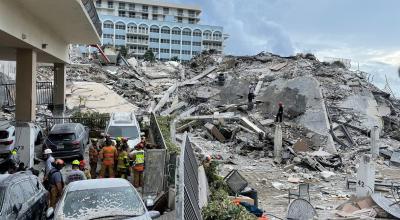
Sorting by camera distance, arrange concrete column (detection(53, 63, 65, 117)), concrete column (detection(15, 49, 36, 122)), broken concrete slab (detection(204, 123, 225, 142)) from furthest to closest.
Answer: broken concrete slab (detection(204, 123, 225, 142))
concrete column (detection(53, 63, 65, 117))
concrete column (detection(15, 49, 36, 122))

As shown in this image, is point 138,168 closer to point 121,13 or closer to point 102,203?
point 102,203

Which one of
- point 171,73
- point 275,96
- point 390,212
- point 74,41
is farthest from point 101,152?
point 171,73

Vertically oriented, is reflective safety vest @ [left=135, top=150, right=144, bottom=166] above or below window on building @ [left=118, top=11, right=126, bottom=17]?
below

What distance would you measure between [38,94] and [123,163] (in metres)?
17.7

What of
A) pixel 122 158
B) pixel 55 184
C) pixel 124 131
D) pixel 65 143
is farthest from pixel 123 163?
pixel 124 131

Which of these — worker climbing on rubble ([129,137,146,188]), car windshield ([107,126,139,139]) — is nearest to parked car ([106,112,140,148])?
car windshield ([107,126,139,139])

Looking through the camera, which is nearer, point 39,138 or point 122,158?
point 122,158

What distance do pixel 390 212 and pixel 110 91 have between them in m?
31.3

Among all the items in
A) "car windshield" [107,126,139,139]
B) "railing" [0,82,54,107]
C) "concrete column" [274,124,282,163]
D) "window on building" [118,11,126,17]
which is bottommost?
"concrete column" [274,124,282,163]

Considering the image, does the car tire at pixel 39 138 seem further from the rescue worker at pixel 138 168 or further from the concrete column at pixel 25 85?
the rescue worker at pixel 138 168

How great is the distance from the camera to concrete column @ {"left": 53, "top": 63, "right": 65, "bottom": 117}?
95.6 ft

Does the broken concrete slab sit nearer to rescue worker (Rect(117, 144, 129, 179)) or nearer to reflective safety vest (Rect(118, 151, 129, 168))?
rescue worker (Rect(117, 144, 129, 179))

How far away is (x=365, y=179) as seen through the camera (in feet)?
51.2

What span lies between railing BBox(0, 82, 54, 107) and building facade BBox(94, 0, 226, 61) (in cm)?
9454
